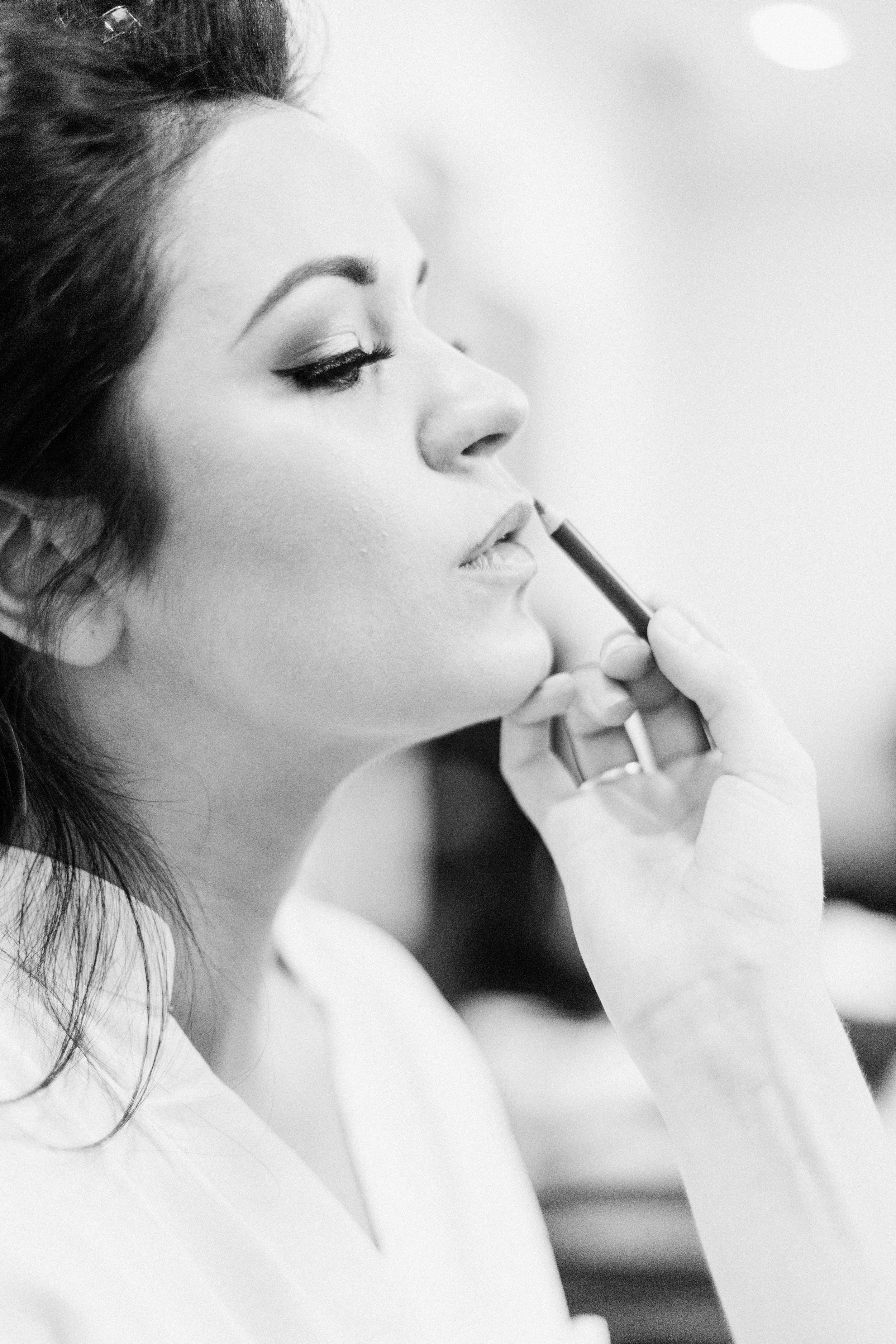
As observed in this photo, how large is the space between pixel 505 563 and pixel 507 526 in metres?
0.02

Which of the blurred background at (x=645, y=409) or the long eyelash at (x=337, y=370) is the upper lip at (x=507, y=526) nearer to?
the long eyelash at (x=337, y=370)

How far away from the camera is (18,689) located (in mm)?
750

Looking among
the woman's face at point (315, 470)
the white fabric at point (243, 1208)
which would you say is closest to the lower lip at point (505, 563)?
the woman's face at point (315, 470)

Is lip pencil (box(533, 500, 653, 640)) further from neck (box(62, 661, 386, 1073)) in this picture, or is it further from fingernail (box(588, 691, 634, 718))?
neck (box(62, 661, 386, 1073))

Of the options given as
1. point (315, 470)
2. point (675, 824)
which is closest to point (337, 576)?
point (315, 470)

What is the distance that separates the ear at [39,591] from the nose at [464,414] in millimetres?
214

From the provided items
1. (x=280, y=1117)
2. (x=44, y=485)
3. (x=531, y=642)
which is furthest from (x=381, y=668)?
(x=280, y=1117)

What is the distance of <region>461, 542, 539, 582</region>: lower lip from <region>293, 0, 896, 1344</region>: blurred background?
600mm

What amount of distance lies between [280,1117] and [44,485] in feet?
1.56

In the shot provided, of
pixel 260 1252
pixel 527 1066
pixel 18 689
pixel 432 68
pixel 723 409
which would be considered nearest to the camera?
pixel 260 1252

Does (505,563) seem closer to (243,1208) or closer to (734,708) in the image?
(734,708)

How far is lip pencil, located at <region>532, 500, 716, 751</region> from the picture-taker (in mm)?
745

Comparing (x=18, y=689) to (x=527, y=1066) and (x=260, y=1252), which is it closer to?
(x=260, y=1252)

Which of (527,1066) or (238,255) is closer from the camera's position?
(238,255)
